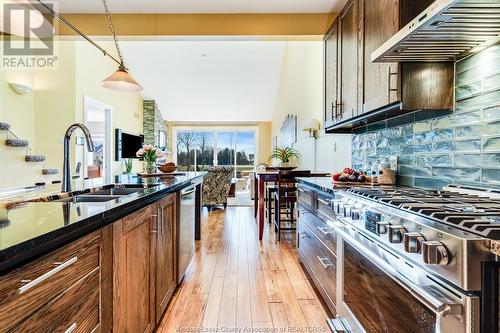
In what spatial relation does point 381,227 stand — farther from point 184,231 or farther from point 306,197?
point 184,231

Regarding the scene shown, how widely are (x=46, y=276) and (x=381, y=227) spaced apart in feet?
3.84

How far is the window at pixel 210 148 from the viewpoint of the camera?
37.3 feet

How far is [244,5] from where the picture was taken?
3.19 m

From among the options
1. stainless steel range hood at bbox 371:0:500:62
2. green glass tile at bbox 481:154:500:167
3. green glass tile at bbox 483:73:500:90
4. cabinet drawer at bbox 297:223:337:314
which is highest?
stainless steel range hood at bbox 371:0:500:62

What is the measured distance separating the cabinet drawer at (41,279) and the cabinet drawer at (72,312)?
0.02 meters

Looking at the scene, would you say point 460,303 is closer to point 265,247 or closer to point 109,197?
point 109,197

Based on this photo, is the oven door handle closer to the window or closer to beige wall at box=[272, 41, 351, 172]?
beige wall at box=[272, 41, 351, 172]

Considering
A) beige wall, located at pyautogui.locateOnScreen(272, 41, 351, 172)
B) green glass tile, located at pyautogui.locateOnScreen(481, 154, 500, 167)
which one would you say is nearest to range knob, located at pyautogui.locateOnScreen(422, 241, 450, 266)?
green glass tile, located at pyautogui.locateOnScreen(481, 154, 500, 167)

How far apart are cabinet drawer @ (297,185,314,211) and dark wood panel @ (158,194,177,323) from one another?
1.13 m

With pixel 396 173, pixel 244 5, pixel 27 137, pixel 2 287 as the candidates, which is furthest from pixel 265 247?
pixel 27 137

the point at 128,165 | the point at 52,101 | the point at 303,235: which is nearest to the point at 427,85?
the point at 303,235

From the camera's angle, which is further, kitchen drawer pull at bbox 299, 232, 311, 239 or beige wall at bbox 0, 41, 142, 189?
beige wall at bbox 0, 41, 142, 189

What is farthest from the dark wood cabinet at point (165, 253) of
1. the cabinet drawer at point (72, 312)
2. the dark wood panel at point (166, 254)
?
the cabinet drawer at point (72, 312)

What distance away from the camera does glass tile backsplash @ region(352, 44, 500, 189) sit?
1475 mm
